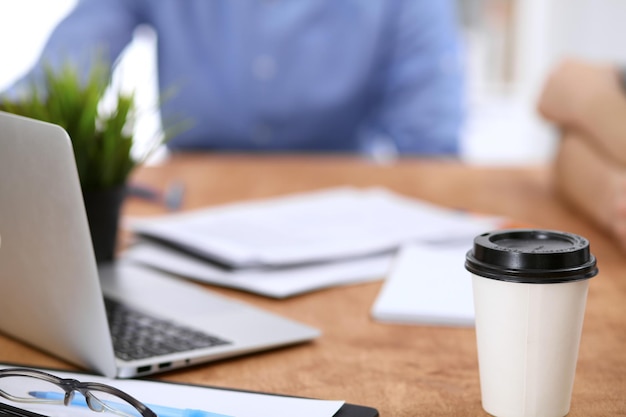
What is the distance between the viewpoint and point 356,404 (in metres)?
0.60

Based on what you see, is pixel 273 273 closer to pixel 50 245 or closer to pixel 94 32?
pixel 50 245

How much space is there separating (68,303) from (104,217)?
0.32m

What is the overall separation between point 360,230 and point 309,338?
0.35 metres

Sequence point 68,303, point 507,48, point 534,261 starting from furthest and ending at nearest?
point 507,48 < point 68,303 < point 534,261

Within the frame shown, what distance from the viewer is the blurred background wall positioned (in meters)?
3.11

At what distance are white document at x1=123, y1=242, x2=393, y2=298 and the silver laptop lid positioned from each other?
0.85ft

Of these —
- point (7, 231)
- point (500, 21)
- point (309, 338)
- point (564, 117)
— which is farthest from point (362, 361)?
point (500, 21)

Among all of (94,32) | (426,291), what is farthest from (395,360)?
(94,32)

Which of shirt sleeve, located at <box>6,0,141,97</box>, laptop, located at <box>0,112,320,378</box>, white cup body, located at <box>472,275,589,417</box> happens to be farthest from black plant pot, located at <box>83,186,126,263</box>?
shirt sleeve, located at <box>6,0,141,97</box>

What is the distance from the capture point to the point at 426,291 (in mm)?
849

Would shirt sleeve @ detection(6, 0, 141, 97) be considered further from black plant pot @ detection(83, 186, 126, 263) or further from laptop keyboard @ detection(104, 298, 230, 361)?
laptop keyboard @ detection(104, 298, 230, 361)

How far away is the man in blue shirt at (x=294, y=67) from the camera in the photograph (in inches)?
81.8

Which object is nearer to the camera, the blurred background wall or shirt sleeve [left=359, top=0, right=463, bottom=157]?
shirt sleeve [left=359, top=0, right=463, bottom=157]

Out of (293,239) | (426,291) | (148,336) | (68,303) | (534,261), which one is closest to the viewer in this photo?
(534,261)
